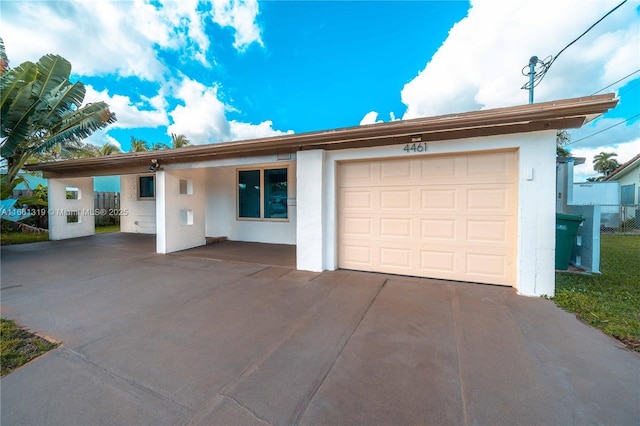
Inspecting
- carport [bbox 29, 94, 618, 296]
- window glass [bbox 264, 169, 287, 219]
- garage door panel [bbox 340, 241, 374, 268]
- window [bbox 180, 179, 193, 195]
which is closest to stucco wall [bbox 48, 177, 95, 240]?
window [bbox 180, 179, 193, 195]

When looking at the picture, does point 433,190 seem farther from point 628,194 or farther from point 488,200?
point 628,194

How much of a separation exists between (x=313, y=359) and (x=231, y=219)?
26.7 feet

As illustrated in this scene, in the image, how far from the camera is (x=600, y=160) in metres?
39.9

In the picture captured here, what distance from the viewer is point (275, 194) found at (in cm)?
897

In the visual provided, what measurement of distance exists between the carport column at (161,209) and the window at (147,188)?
15.3ft

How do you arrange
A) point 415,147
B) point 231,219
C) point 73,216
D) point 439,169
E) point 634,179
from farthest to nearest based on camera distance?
point 634,179, point 73,216, point 231,219, point 439,169, point 415,147

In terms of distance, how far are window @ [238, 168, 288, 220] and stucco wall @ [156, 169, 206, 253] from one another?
1.41 m

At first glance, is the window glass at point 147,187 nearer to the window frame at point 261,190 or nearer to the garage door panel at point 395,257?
the window frame at point 261,190

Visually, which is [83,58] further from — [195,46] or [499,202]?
[499,202]

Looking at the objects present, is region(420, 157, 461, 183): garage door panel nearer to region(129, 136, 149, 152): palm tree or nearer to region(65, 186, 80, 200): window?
region(65, 186, 80, 200): window

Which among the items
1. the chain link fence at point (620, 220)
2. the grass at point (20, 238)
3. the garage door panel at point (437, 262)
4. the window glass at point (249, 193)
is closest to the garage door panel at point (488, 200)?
the garage door panel at point (437, 262)

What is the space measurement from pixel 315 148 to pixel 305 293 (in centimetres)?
294

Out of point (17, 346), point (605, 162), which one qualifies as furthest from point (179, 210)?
point (605, 162)

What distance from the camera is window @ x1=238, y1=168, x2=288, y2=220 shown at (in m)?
8.88
